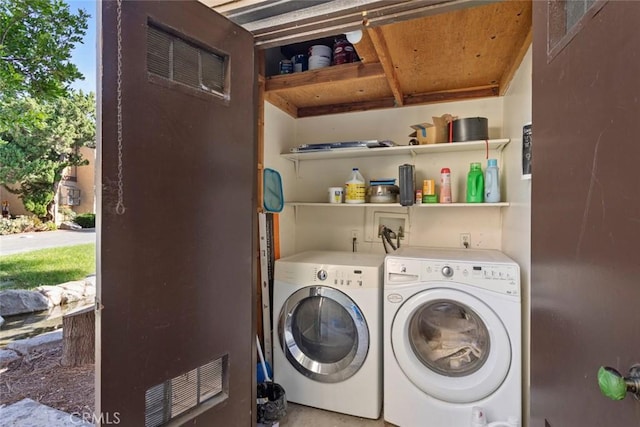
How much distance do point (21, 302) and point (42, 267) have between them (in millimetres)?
523

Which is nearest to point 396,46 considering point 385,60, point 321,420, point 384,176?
point 385,60

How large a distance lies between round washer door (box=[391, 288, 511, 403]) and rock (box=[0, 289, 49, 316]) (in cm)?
242

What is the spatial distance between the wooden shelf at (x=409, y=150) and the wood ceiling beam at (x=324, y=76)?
480 mm

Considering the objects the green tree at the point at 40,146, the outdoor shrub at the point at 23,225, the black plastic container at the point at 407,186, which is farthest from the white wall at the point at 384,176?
the outdoor shrub at the point at 23,225

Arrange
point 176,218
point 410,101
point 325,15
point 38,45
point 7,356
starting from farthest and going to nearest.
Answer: point 410,101 → point 7,356 → point 38,45 → point 325,15 → point 176,218

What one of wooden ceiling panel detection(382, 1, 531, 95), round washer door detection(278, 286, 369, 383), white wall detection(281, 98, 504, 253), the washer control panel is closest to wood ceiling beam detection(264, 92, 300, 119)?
white wall detection(281, 98, 504, 253)

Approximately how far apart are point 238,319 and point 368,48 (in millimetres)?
1585

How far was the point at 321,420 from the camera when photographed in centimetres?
181

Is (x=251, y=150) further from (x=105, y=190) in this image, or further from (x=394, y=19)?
(x=394, y=19)

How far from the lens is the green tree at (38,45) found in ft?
4.41

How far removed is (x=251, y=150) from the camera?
1.34m

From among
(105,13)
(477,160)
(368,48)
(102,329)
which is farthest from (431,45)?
(102,329)

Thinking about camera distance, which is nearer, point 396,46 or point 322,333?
point 396,46

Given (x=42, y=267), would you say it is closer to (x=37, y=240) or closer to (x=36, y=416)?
(x=37, y=240)
